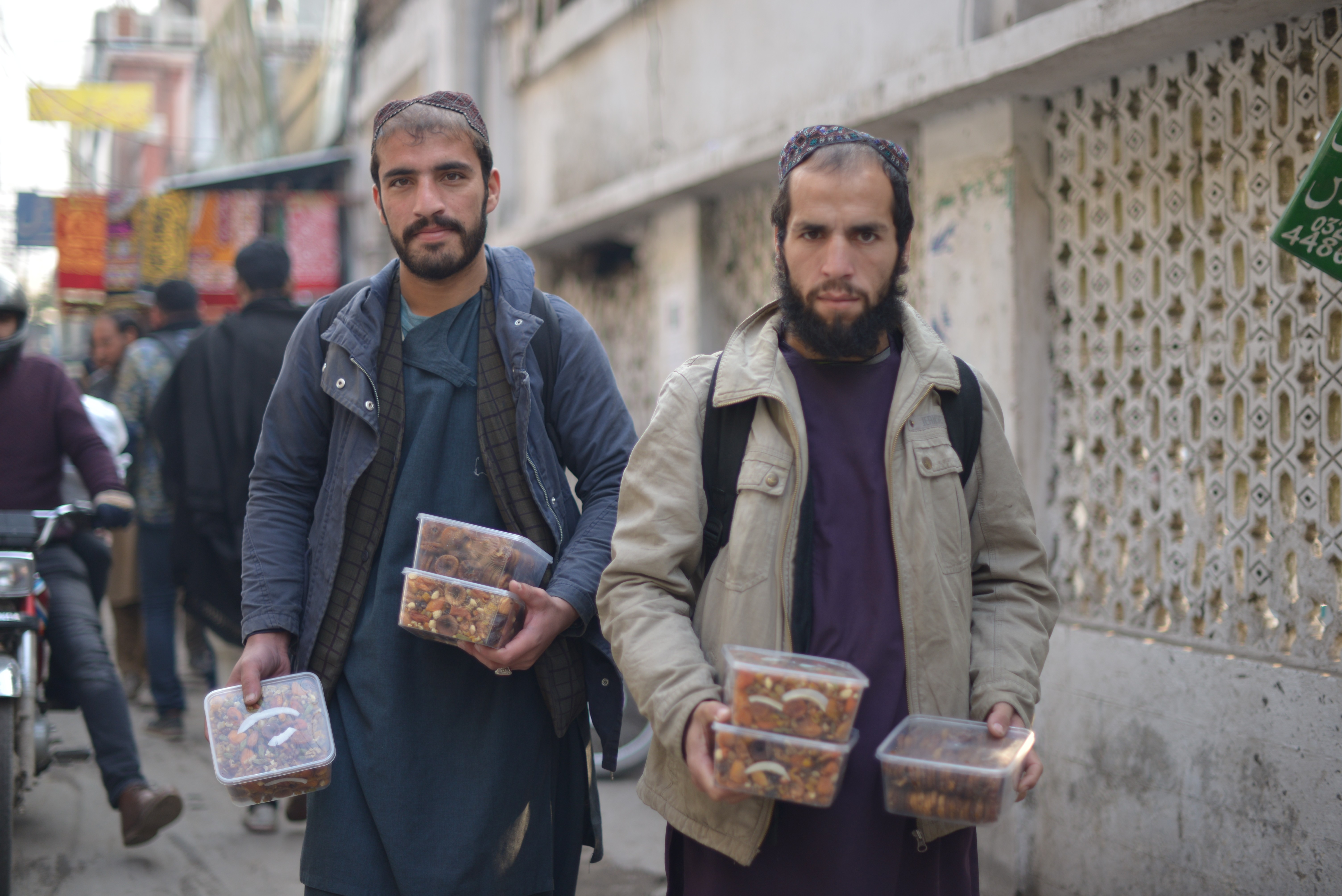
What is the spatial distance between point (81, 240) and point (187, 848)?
14.0 metres

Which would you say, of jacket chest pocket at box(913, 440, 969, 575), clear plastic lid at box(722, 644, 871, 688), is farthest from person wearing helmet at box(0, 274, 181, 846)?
jacket chest pocket at box(913, 440, 969, 575)

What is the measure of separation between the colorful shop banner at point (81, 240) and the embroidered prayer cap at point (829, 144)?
1666 centimetres

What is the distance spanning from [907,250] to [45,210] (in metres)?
20.3

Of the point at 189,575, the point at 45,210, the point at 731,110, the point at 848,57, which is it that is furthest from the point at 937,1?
the point at 45,210

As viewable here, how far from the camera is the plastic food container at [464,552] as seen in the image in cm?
239

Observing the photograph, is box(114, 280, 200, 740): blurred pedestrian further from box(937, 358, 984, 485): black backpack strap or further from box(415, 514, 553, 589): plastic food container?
box(937, 358, 984, 485): black backpack strap

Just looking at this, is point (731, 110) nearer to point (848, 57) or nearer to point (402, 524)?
point (848, 57)

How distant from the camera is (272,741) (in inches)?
96.0

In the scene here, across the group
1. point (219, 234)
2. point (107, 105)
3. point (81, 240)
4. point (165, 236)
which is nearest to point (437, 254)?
point (219, 234)

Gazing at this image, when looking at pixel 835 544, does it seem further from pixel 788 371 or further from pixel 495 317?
pixel 495 317

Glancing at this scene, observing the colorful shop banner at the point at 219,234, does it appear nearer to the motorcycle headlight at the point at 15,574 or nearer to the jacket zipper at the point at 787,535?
the motorcycle headlight at the point at 15,574

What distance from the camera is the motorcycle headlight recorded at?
432 cm

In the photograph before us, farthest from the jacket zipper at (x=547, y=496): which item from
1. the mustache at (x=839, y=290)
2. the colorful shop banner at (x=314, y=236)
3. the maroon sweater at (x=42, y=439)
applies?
the colorful shop banner at (x=314, y=236)

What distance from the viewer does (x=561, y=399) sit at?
275 cm
